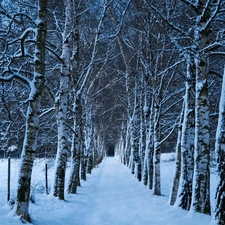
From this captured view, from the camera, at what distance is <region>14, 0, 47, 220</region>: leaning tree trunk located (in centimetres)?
608

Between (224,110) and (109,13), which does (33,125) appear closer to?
(224,110)

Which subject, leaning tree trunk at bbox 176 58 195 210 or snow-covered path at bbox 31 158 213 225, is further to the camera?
leaning tree trunk at bbox 176 58 195 210

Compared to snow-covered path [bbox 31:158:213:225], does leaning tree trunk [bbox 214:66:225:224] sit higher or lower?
higher

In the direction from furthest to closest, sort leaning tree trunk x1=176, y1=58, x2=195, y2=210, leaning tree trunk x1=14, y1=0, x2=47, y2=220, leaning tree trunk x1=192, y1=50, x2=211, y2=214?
leaning tree trunk x1=176, y1=58, x2=195, y2=210 → leaning tree trunk x1=192, y1=50, x2=211, y2=214 → leaning tree trunk x1=14, y1=0, x2=47, y2=220

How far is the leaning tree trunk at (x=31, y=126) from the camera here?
6.08 metres

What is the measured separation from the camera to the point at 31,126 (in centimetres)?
635

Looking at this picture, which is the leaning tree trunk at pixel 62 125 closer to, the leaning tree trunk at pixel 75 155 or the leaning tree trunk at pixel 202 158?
the leaning tree trunk at pixel 75 155

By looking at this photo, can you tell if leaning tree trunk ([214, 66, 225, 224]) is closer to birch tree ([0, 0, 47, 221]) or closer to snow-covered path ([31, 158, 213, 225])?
snow-covered path ([31, 158, 213, 225])

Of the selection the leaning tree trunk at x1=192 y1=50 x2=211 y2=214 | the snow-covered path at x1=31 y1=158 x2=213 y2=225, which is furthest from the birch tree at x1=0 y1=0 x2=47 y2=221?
the leaning tree trunk at x1=192 y1=50 x2=211 y2=214

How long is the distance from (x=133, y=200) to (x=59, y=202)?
10.2 ft

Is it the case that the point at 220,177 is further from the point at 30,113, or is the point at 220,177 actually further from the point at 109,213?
the point at 109,213

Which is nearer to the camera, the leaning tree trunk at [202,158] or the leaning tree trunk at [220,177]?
the leaning tree trunk at [220,177]

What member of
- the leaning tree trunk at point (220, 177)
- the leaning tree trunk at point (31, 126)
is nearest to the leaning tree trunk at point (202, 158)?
the leaning tree trunk at point (220, 177)

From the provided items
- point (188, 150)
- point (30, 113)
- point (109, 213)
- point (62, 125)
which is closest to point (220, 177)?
point (188, 150)
